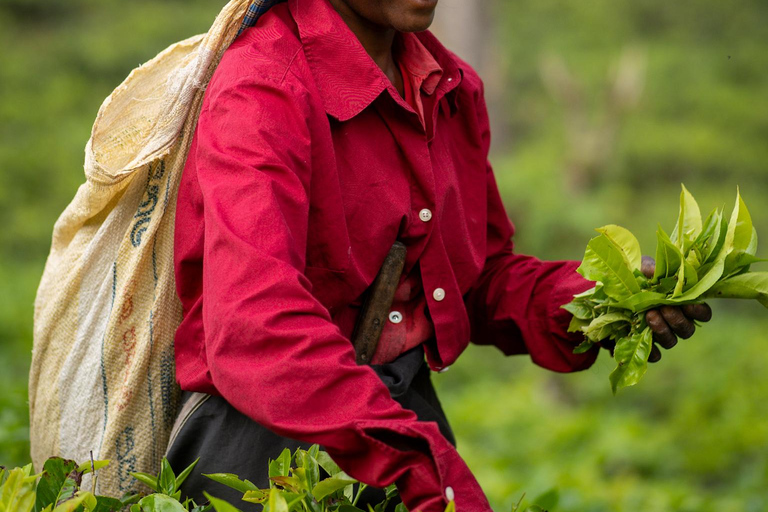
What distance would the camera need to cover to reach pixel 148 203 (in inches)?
75.4

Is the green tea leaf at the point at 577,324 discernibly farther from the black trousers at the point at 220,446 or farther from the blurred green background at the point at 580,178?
the black trousers at the point at 220,446

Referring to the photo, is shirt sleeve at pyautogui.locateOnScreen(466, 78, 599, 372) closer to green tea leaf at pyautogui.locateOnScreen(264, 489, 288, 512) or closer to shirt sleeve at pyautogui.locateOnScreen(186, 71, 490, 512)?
shirt sleeve at pyautogui.locateOnScreen(186, 71, 490, 512)

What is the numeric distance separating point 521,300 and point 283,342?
922mm

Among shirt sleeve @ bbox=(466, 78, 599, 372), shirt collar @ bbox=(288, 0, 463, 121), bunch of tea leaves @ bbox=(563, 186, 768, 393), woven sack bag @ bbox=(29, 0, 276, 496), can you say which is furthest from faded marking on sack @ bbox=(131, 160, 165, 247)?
bunch of tea leaves @ bbox=(563, 186, 768, 393)

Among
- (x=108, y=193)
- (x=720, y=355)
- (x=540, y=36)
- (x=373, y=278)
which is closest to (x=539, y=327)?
(x=373, y=278)

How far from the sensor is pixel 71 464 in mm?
1597

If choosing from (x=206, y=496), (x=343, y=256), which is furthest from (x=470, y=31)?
(x=206, y=496)

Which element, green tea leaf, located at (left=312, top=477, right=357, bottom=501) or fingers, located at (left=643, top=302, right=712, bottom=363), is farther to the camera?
fingers, located at (left=643, top=302, right=712, bottom=363)

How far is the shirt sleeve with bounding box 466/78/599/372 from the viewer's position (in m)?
2.12

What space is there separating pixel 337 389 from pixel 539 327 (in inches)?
35.0

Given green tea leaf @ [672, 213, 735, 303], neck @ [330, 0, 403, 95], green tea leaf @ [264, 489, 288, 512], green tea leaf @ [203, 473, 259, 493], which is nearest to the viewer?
green tea leaf @ [264, 489, 288, 512]

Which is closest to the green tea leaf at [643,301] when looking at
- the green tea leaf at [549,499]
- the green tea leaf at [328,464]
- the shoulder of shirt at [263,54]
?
the green tea leaf at [549,499]

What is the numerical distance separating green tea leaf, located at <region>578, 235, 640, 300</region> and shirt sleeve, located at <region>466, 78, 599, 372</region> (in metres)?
0.27

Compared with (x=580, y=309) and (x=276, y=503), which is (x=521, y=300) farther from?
(x=276, y=503)
